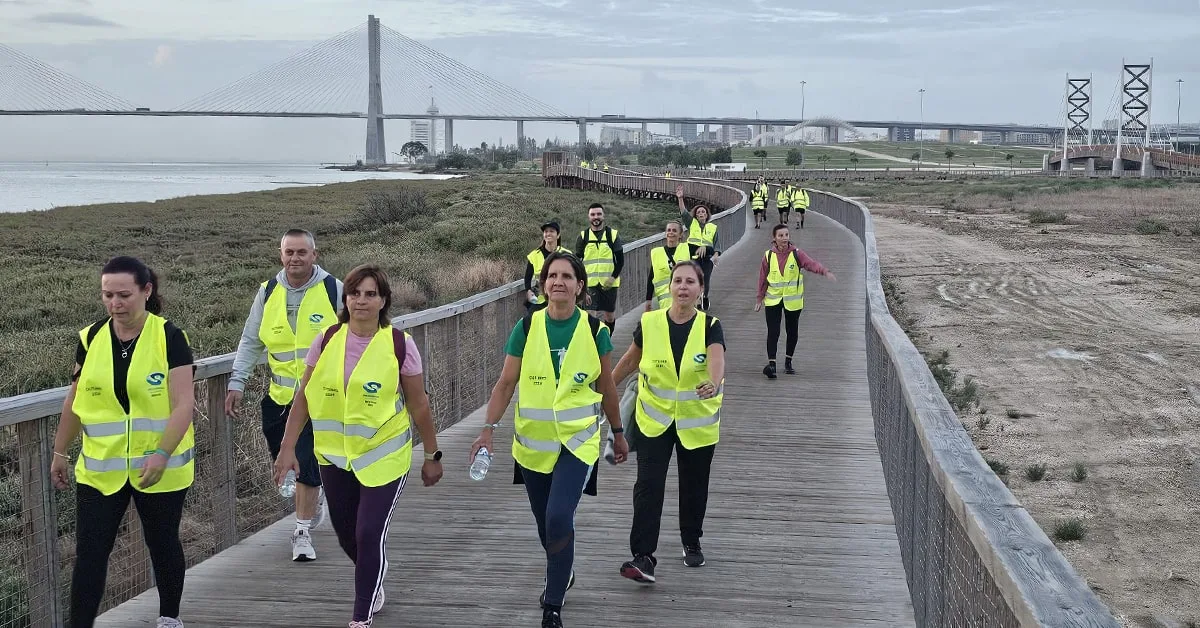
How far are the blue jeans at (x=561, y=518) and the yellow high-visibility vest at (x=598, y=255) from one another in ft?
21.7

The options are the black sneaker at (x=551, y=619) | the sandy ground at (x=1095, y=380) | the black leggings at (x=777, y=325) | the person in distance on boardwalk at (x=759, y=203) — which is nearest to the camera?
the black sneaker at (x=551, y=619)

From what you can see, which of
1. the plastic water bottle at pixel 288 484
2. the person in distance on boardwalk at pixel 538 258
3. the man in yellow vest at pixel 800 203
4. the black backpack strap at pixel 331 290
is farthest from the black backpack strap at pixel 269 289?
the man in yellow vest at pixel 800 203

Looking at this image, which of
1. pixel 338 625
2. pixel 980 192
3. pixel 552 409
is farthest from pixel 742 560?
pixel 980 192

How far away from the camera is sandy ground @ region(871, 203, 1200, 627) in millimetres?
9583

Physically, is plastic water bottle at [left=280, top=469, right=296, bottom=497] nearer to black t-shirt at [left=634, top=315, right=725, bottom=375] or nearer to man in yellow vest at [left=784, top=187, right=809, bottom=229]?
black t-shirt at [left=634, top=315, right=725, bottom=375]

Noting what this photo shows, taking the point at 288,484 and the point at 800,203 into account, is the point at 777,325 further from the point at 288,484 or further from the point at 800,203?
the point at 800,203

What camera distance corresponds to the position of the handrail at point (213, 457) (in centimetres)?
525

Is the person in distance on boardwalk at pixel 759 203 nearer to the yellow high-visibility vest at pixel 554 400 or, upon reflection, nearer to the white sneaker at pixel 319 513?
the white sneaker at pixel 319 513

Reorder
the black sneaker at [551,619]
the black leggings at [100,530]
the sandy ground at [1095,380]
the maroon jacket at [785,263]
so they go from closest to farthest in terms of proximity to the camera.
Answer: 1. the black leggings at [100,530]
2. the black sneaker at [551,619]
3. the sandy ground at [1095,380]
4. the maroon jacket at [785,263]

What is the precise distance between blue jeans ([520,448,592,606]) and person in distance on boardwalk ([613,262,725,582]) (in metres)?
0.71

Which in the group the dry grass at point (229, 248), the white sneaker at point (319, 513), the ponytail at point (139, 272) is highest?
the ponytail at point (139, 272)

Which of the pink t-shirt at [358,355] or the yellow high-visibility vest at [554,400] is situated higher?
the pink t-shirt at [358,355]

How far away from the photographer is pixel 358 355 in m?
5.12

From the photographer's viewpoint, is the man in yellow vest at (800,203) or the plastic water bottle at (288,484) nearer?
the plastic water bottle at (288,484)
